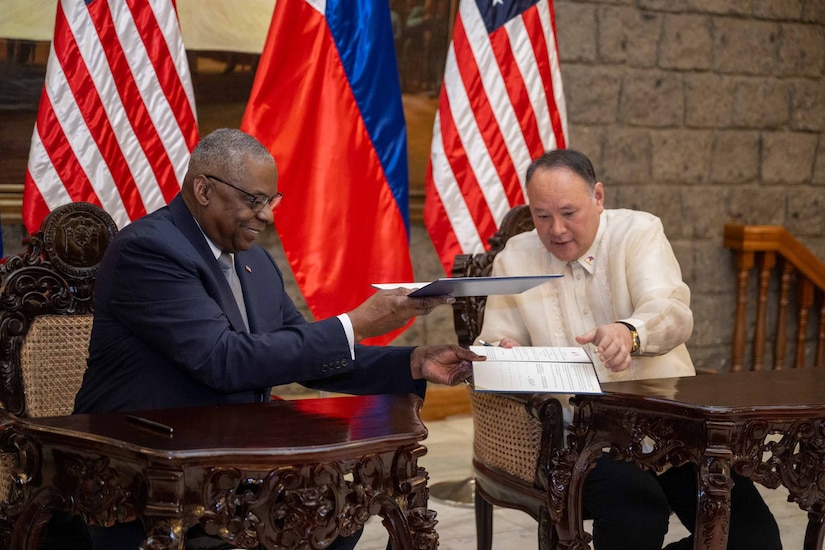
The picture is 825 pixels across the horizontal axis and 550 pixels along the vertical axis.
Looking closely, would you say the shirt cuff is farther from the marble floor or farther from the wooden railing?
the wooden railing

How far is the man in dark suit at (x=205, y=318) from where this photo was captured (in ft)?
7.29

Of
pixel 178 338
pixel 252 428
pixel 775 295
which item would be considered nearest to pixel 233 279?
pixel 178 338

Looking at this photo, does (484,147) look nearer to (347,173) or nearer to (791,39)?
(347,173)

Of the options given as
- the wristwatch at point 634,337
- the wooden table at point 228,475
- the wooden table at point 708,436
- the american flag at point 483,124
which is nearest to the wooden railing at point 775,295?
the american flag at point 483,124

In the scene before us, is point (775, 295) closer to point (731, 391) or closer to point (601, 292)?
→ point (601, 292)

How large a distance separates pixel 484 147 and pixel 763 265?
2.82 metres

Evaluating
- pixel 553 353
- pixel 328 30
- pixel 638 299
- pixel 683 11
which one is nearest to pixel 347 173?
pixel 328 30

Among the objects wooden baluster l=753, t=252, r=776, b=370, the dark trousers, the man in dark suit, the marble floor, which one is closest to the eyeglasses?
the man in dark suit

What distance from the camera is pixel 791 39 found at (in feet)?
21.7

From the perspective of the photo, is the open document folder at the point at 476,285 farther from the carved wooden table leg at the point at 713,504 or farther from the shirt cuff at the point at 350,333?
the carved wooden table leg at the point at 713,504

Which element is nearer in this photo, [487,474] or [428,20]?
[487,474]

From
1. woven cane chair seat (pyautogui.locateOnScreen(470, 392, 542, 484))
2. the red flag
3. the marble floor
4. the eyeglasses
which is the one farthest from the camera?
the red flag

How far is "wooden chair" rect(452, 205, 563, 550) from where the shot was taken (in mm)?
2738

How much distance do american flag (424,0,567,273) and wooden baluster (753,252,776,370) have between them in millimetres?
2555
